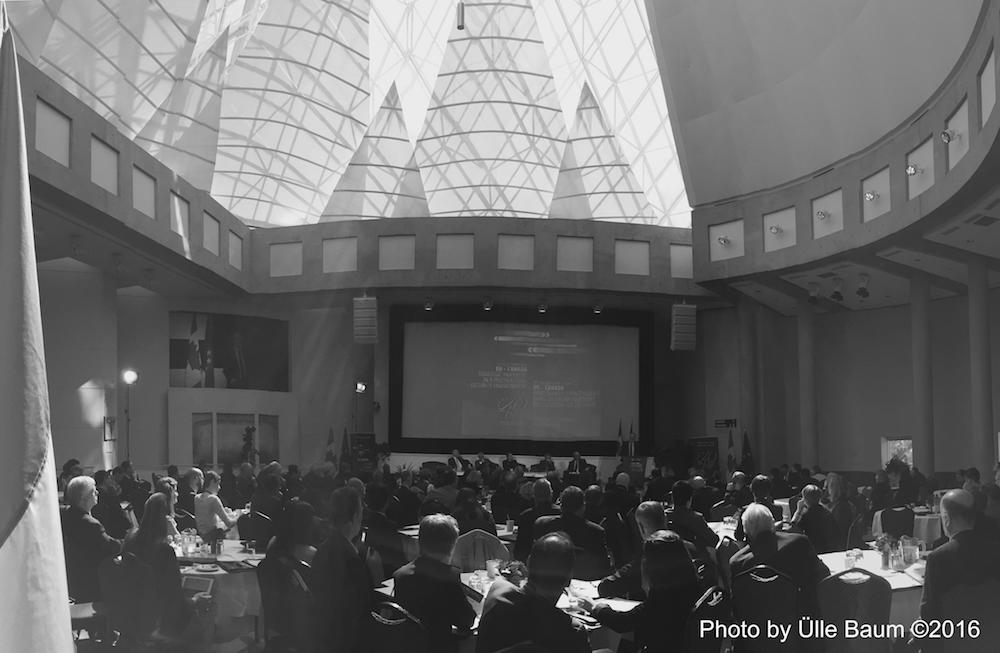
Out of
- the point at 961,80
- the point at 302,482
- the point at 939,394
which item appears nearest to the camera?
the point at 302,482

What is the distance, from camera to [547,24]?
42.5 metres

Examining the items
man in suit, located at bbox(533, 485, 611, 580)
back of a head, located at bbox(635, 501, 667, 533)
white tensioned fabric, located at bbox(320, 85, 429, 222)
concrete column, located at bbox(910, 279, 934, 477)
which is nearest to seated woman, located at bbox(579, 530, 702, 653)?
back of a head, located at bbox(635, 501, 667, 533)

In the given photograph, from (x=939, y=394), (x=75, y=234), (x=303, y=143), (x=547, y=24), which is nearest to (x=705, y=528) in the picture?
(x=75, y=234)

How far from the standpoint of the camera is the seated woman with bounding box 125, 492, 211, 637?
644 cm

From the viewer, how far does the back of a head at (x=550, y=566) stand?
14.2ft

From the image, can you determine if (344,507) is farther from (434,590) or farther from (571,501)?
(571,501)

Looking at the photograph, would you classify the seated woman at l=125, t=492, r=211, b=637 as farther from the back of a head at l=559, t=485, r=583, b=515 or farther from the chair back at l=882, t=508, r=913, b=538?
the chair back at l=882, t=508, r=913, b=538

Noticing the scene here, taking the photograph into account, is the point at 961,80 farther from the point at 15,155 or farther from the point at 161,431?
the point at 161,431

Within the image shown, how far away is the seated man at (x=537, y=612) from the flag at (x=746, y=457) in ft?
73.5

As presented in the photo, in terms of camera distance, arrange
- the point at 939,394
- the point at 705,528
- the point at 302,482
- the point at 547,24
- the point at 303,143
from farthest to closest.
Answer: the point at 547,24
the point at 303,143
the point at 939,394
the point at 302,482
the point at 705,528

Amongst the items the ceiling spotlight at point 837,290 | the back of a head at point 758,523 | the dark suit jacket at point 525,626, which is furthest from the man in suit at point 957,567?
the ceiling spotlight at point 837,290

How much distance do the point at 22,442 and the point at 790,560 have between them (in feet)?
17.2

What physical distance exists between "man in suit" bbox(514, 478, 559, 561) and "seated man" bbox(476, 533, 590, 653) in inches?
154

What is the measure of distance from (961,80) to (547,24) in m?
29.4
